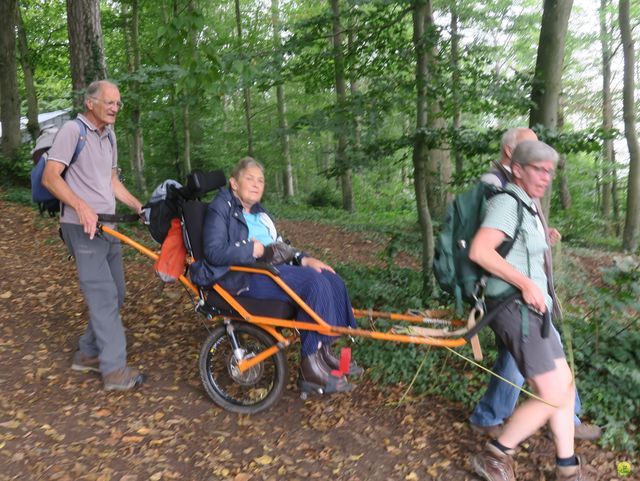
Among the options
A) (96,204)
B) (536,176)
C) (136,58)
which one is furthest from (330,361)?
(136,58)

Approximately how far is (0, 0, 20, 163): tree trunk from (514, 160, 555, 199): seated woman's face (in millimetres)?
13153

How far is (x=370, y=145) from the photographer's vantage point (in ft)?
18.5

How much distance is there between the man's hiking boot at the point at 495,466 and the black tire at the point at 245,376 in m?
1.42

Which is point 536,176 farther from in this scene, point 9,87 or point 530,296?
point 9,87

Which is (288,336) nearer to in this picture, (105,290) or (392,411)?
(392,411)

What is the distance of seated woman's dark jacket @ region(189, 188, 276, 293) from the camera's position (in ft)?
11.5

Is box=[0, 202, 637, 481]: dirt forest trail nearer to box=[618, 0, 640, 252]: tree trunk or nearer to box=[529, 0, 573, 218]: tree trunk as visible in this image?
box=[529, 0, 573, 218]: tree trunk

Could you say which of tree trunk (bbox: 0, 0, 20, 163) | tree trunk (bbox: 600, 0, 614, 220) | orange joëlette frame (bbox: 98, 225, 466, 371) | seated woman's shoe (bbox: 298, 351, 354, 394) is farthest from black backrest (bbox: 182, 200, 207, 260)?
tree trunk (bbox: 600, 0, 614, 220)

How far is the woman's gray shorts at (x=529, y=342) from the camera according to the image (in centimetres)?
268

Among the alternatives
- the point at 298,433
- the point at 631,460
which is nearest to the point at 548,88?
the point at 631,460

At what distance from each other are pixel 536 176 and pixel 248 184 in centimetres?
195

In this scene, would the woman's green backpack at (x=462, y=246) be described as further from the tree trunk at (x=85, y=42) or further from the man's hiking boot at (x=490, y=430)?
the tree trunk at (x=85, y=42)

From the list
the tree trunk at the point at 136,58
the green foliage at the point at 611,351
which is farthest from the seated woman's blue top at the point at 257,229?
the tree trunk at the point at 136,58

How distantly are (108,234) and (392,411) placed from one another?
2.56 m
